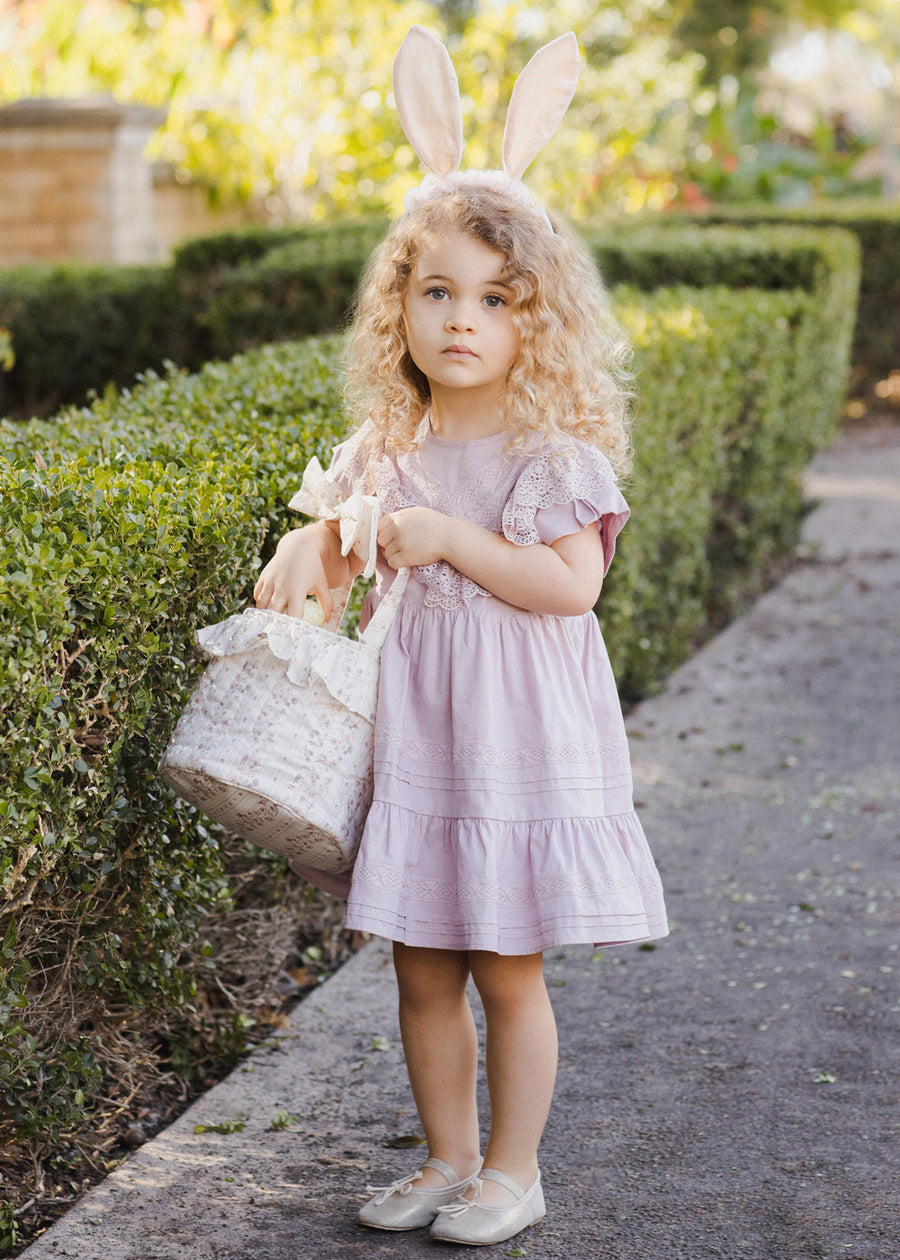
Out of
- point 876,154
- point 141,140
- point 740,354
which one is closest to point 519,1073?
point 740,354

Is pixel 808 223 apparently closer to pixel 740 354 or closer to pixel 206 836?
pixel 740 354

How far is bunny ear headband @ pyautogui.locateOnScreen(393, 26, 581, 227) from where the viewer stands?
2346mm

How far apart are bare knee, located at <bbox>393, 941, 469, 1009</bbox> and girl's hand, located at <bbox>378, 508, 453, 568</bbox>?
630 millimetres

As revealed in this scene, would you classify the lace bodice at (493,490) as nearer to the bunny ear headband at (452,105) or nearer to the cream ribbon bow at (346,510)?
the cream ribbon bow at (346,510)

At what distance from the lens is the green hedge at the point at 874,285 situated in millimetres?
12555

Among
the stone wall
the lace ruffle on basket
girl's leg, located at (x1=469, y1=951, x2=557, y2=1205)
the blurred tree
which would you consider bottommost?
girl's leg, located at (x1=469, y1=951, x2=557, y2=1205)

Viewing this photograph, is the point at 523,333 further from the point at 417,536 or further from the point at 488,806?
the point at 488,806

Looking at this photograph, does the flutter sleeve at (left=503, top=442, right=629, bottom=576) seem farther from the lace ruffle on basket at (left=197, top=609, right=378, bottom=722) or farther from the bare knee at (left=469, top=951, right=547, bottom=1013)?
the bare knee at (left=469, top=951, right=547, bottom=1013)

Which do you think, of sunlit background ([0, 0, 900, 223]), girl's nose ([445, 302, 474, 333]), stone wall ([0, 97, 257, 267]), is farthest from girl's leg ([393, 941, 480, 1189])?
stone wall ([0, 97, 257, 267])

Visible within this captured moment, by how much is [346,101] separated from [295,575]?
10.4m

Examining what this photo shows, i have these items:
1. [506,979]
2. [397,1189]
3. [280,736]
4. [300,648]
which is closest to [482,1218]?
[397,1189]

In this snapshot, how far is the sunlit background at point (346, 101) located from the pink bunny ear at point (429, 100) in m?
8.93

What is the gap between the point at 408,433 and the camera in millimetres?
2373

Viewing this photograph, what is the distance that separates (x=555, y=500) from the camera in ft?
7.24
